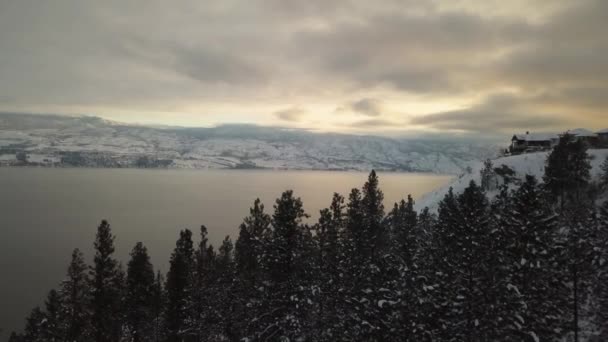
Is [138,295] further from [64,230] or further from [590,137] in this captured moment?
[590,137]

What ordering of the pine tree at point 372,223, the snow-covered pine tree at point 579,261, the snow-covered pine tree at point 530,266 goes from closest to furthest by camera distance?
1. the snow-covered pine tree at point 530,266
2. the snow-covered pine tree at point 579,261
3. the pine tree at point 372,223

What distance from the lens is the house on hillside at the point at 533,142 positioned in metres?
111

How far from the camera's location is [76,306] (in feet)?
106

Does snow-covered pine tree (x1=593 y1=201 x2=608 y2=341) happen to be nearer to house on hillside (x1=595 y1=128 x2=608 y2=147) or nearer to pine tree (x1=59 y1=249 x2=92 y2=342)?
pine tree (x1=59 y1=249 x2=92 y2=342)

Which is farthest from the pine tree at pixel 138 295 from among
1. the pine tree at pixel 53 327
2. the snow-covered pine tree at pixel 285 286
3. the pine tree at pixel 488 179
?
the pine tree at pixel 488 179

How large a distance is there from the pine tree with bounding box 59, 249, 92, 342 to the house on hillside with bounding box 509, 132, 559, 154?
11795 cm

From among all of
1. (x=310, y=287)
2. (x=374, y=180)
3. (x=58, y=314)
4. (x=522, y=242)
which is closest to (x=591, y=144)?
(x=374, y=180)

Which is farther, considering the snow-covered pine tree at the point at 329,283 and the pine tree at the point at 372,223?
the pine tree at the point at 372,223

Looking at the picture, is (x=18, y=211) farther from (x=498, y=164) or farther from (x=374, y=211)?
(x=498, y=164)

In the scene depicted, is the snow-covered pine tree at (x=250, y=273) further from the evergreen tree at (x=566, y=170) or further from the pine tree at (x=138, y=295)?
the evergreen tree at (x=566, y=170)

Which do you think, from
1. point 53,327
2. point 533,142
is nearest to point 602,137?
point 533,142

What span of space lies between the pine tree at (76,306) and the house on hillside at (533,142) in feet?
387

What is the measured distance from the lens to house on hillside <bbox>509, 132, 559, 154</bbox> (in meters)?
111

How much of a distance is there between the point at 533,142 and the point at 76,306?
407 feet
